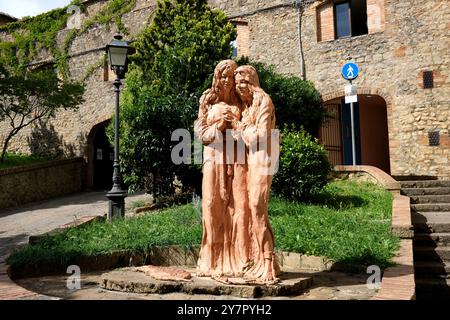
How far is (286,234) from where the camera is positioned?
553 centimetres

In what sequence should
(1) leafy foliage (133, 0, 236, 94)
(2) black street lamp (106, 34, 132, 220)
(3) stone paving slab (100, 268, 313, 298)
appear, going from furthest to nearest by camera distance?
(1) leafy foliage (133, 0, 236, 94), (2) black street lamp (106, 34, 132, 220), (3) stone paving slab (100, 268, 313, 298)

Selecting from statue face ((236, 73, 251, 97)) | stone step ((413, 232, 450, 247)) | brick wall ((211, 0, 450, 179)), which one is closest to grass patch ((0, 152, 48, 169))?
brick wall ((211, 0, 450, 179))

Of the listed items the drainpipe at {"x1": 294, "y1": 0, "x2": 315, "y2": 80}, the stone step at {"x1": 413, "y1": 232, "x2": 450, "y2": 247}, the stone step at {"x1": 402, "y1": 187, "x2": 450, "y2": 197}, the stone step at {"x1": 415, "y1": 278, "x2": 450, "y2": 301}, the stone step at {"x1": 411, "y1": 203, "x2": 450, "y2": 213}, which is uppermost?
the drainpipe at {"x1": 294, "y1": 0, "x2": 315, "y2": 80}

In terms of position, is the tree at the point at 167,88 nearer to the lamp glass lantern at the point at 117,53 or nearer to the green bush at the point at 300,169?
the lamp glass lantern at the point at 117,53

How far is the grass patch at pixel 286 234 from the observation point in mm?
4938

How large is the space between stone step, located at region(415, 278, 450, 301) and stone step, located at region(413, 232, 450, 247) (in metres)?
0.88

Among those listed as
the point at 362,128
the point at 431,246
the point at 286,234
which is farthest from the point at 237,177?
the point at 362,128

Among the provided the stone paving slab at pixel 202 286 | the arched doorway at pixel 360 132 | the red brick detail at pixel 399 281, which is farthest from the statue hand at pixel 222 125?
the arched doorway at pixel 360 132

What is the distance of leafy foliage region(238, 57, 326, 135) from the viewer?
1098 cm

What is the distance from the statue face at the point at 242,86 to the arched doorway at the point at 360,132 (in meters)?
8.86

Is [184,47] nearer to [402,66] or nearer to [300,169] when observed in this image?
[300,169]

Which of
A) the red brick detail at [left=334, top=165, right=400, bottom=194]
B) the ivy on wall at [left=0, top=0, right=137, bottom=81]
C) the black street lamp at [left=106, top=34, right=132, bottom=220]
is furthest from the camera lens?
the ivy on wall at [left=0, top=0, right=137, bottom=81]

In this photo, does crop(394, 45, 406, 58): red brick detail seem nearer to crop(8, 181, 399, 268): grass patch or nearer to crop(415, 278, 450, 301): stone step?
crop(8, 181, 399, 268): grass patch
